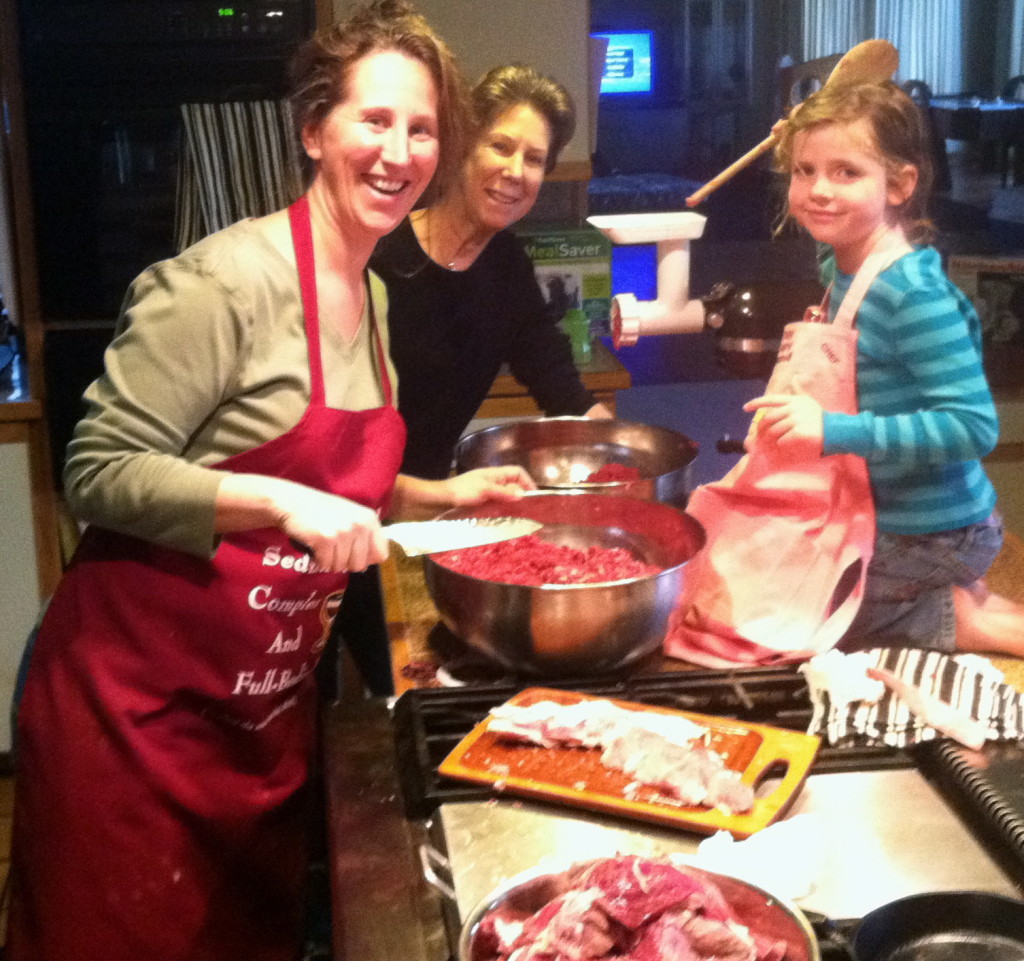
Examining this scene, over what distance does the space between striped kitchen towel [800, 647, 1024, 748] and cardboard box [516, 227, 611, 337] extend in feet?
4.89

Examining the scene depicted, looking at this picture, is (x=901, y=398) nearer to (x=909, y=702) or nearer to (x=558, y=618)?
(x=909, y=702)

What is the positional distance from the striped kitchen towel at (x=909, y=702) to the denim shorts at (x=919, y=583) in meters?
0.11

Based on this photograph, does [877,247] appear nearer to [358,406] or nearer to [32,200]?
[358,406]

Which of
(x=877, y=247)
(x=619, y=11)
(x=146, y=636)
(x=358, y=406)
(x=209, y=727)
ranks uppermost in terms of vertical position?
(x=619, y=11)

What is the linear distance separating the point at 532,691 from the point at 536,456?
22.5 inches

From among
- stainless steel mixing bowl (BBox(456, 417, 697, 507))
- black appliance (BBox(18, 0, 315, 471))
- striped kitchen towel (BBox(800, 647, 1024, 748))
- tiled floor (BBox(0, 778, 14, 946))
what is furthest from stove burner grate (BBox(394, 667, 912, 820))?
black appliance (BBox(18, 0, 315, 471))

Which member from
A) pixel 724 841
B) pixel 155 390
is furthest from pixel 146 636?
pixel 724 841

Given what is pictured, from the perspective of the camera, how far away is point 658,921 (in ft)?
2.51

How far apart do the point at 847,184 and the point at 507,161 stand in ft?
1.97

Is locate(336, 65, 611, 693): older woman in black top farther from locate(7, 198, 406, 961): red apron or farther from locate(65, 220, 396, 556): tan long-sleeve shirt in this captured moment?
locate(65, 220, 396, 556): tan long-sleeve shirt

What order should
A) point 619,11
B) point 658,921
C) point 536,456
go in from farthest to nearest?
point 619,11
point 536,456
point 658,921

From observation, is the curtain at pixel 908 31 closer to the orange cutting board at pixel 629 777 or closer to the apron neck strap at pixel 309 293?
the apron neck strap at pixel 309 293

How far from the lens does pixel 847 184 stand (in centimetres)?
121

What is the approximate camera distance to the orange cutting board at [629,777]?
95 cm
